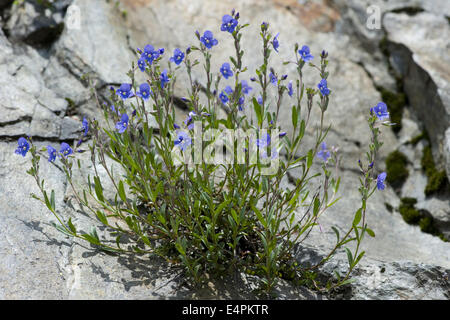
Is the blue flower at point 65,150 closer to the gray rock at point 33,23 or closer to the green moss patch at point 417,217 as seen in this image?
the gray rock at point 33,23

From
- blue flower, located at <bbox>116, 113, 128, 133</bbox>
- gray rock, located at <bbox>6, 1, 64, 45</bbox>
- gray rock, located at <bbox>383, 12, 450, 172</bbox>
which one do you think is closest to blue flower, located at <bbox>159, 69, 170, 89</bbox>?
blue flower, located at <bbox>116, 113, 128, 133</bbox>

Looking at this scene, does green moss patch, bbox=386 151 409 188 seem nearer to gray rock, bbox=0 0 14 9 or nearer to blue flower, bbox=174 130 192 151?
blue flower, bbox=174 130 192 151

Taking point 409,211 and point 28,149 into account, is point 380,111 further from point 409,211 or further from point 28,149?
point 28,149

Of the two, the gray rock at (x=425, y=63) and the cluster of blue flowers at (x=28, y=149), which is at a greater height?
the gray rock at (x=425, y=63)

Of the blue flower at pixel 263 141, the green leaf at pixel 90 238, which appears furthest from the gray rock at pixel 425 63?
the green leaf at pixel 90 238

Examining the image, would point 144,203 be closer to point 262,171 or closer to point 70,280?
point 70,280

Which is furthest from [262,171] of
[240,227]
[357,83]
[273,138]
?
[357,83]

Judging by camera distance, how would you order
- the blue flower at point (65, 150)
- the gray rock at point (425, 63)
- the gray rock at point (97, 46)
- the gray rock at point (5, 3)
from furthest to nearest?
the gray rock at point (5, 3), the gray rock at point (97, 46), the gray rock at point (425, 63), the blue flower at point (65, 150)
